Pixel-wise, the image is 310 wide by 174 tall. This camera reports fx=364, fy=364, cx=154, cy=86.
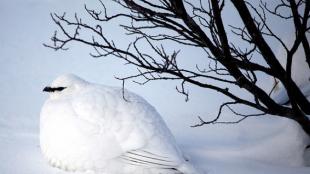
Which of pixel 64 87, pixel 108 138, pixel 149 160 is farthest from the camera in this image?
pixel 64 87

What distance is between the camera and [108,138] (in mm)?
2455

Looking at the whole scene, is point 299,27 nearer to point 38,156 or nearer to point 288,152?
point 288,152

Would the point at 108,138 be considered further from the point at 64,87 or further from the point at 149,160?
the point at 64,87

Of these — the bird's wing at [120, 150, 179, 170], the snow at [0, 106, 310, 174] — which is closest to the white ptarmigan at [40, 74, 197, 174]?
the bird's wing at [120, 150, 179, 170]

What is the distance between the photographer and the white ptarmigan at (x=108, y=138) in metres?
2.36

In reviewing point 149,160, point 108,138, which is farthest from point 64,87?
point 149,160

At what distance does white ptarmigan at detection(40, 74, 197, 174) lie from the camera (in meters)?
2.36

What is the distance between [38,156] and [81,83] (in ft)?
2.22

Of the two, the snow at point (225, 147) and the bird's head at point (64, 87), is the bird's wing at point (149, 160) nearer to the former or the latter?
the snow at point (225, 147)

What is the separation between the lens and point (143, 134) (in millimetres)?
2467

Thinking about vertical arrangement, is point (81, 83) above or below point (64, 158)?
above

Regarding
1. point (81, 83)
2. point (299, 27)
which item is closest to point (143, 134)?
point (81, 83)

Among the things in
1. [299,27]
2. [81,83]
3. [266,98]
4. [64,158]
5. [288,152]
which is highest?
[299,27]

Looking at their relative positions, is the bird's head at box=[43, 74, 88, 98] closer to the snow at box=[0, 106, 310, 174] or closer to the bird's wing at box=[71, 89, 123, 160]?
the bird's wing at box=[71, 89, 123, 160]
